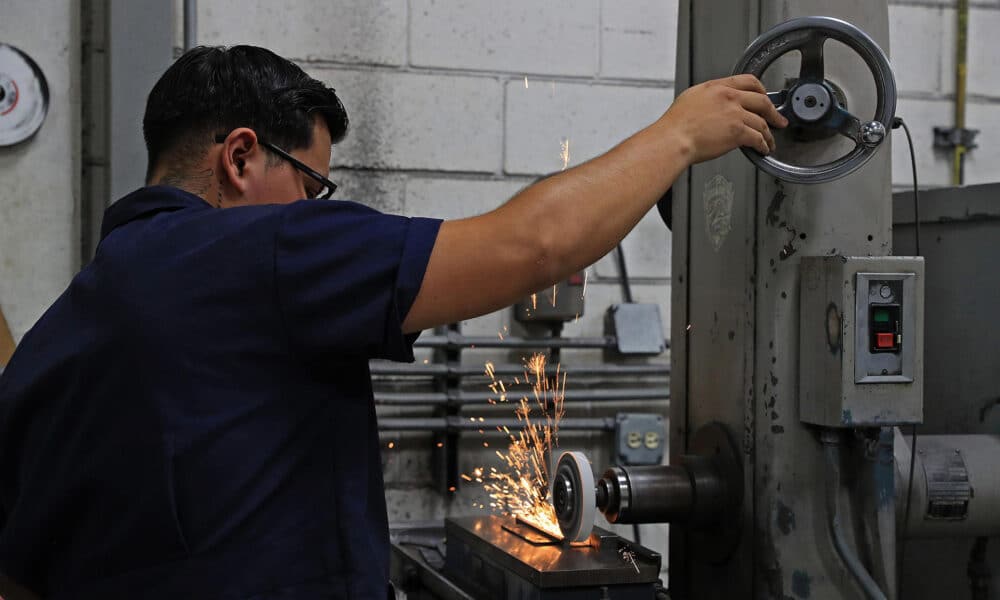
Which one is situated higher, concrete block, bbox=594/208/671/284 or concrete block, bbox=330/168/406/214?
concrete block, bbox=330/168/406/214

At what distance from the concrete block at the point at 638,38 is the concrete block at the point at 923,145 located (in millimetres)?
608

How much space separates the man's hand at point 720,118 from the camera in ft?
3.25

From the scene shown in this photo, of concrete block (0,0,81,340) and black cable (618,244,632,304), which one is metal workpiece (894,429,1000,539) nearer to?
black cable (618,244,632,304)

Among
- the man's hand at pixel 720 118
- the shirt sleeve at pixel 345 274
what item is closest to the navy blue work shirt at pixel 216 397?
the shirt sleeve at pixel 345 274

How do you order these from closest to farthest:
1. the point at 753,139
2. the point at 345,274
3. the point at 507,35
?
the point at 345,274, the point at 753,139, the point at 507,35

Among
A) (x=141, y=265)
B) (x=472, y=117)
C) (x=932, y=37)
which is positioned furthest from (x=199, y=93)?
(x=932, y=37)

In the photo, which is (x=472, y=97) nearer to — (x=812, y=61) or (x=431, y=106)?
(x=431, y=106)

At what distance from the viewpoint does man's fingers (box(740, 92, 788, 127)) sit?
1.07 metres

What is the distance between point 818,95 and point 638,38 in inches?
47.8

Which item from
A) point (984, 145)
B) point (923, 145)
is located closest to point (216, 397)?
point (923, 145)

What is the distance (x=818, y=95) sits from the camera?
1.18 m

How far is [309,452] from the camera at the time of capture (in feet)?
2.91

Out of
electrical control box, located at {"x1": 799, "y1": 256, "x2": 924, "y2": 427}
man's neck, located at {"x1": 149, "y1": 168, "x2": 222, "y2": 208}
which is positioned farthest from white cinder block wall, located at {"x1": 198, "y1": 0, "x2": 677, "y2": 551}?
man's neck, located at {"x1": 149, "y1": 168, "x2": 222, "y2": 208}

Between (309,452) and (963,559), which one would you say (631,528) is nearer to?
(963,559)
